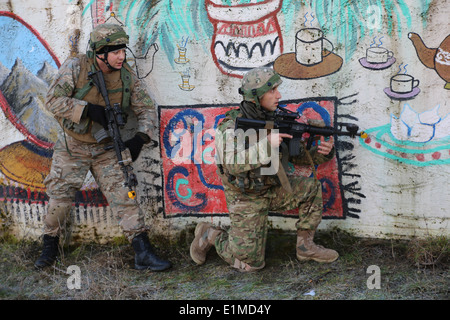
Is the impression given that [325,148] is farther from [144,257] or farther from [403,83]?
[144,257]

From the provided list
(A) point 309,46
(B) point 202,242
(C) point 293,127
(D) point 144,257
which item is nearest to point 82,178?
(D) point 144,257

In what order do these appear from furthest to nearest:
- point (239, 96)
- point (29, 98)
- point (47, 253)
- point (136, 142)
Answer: point (29, 98) → point (239, 96) → point (47, 253) → point (136, 142)

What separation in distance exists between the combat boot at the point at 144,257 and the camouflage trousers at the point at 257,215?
50 centimetres

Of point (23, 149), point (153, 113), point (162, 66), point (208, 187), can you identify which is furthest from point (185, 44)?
point (23, 149)

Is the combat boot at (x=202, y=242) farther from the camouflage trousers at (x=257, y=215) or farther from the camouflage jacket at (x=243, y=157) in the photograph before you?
the camouflage jacket at (x=243, y=157)

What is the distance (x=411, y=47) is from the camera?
12.5 ft

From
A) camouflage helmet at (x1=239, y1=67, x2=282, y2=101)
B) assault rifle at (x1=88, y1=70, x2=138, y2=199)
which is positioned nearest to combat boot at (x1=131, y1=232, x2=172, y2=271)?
assault rifle at (x1=88, y1=70, x2=138, y2=199)

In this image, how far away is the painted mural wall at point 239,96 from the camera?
12.6 ft

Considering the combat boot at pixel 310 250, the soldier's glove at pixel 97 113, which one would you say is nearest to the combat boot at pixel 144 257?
the soldier's glove at pixel 97 113

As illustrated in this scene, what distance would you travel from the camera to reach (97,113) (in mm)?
3736

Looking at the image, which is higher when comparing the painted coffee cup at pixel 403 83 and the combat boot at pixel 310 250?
the painted coffee cup at pixel 403 83

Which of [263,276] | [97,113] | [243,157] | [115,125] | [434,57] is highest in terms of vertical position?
[434,57]

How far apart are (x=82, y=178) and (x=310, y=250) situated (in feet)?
6.57

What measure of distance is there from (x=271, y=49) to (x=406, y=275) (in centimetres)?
214
